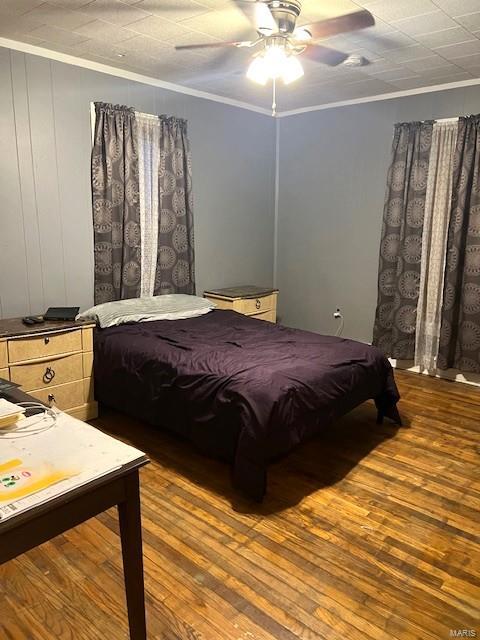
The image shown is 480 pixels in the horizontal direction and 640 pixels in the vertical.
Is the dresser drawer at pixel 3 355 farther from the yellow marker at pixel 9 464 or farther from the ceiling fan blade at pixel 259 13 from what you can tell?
the ceiling fan blade at pixel 259 13

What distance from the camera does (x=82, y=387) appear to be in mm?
3311

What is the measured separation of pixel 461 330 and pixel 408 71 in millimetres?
2178

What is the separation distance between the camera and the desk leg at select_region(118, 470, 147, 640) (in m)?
1.30

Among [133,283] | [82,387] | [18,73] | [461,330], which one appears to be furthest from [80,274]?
[461,330]

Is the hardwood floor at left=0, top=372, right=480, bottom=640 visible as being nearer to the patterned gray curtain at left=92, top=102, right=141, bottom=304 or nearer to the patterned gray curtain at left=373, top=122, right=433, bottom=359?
the patterned gray curtain at left=92, top=102, right=141, bottom=304

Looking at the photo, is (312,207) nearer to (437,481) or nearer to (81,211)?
(81,211)

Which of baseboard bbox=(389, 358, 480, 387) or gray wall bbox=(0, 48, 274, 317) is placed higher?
gray wall bbox=(0, 48, 274, 317)

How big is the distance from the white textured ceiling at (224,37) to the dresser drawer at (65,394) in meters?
2.24

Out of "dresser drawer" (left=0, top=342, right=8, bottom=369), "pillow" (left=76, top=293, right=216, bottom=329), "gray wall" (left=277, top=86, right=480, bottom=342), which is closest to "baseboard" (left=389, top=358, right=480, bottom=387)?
"gray wall" (left=277, top=86, right=480, bottom=342)

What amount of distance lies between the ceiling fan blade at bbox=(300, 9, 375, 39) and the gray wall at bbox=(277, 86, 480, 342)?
6.68 feet

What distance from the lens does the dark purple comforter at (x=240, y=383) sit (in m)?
2.40

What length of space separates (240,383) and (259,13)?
6.24ft

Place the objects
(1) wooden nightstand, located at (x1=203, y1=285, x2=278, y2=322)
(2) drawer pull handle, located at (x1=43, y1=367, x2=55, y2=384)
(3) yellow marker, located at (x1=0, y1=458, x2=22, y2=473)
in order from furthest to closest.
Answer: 1. (1) wooden nightstand, located at (x1=203, y1=285, x2=278, y2=322)
2. (2) drawer pull handle, located at (x1=43, y1=367, x2=55, y2=384)
3. (3) yellow marker, located at (x1=0, y1=458, x2=22, y2=473)

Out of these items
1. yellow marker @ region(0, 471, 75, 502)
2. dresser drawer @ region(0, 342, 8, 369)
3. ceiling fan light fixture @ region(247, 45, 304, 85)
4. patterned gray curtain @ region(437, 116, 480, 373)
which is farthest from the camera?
patterned gray curtain @ region(437, 116, 480, 373)
